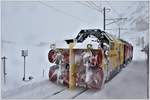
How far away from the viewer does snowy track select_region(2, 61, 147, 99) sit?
1950mm

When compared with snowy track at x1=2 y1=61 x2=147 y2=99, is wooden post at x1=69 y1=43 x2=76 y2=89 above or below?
above

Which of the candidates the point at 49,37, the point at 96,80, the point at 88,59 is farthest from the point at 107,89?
the point at 49,37

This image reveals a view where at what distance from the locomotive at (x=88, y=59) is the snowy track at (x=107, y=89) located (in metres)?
0.04

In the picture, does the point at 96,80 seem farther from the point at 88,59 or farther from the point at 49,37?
the point at 49,37

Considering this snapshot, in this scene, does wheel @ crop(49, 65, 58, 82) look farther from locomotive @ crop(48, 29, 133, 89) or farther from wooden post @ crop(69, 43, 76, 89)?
wooden post @ crop(69, 43, 76, 89)

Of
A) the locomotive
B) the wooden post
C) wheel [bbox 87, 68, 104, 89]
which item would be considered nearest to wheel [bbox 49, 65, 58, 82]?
the locomotive

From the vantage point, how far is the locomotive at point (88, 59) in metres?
1.90

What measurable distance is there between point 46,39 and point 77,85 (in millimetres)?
382

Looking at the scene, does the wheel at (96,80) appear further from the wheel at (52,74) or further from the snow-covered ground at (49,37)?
the wheel at (52,74)

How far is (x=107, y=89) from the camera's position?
77.4 inches

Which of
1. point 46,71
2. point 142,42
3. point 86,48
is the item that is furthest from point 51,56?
point 142,42

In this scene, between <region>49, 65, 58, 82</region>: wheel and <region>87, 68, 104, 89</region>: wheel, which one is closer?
<region>87, 68, 104, 89</region>: wheel

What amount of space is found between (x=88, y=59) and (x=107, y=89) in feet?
0.80

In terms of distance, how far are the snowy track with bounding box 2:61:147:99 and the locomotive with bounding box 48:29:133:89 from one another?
0.04 metres
